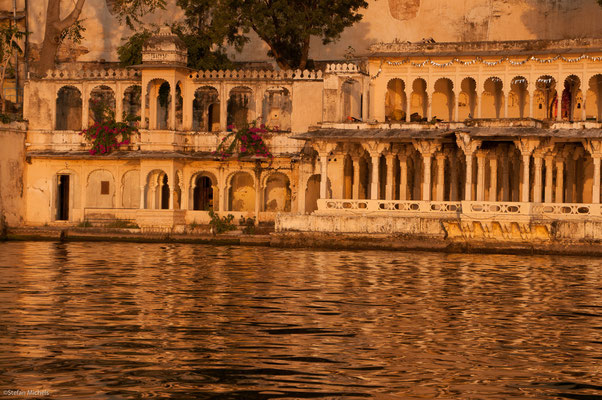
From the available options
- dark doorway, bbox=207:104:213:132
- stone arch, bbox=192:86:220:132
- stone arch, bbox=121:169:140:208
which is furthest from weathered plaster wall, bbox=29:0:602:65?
stone arch, bbox=121:169:140:208

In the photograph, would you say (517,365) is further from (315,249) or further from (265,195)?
(265,195)

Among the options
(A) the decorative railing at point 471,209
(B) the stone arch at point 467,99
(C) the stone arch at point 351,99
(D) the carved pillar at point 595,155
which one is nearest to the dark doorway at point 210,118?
(C) the stone arch at point 351,99

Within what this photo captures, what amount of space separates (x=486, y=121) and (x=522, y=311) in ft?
57.6

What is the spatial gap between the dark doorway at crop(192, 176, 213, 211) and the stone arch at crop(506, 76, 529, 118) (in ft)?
37.0

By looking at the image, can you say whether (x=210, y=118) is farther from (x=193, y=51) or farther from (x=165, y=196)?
(x=165, y=196)

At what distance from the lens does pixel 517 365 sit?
11.8 meters

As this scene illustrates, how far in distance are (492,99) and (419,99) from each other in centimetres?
255

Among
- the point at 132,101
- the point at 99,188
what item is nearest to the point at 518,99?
the point at 132,101

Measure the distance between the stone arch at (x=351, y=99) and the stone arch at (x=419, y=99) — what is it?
1.88 meters

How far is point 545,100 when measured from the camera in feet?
122

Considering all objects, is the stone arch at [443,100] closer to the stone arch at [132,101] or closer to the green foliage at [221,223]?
the green foliage at [221,223]

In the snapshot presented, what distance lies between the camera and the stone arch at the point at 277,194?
3847 cm

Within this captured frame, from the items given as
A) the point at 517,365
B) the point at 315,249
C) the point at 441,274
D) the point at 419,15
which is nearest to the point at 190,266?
the point at 441,274

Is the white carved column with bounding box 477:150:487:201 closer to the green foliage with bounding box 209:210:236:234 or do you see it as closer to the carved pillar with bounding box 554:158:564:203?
the carved pillar with bounding box 554:158:564:203
